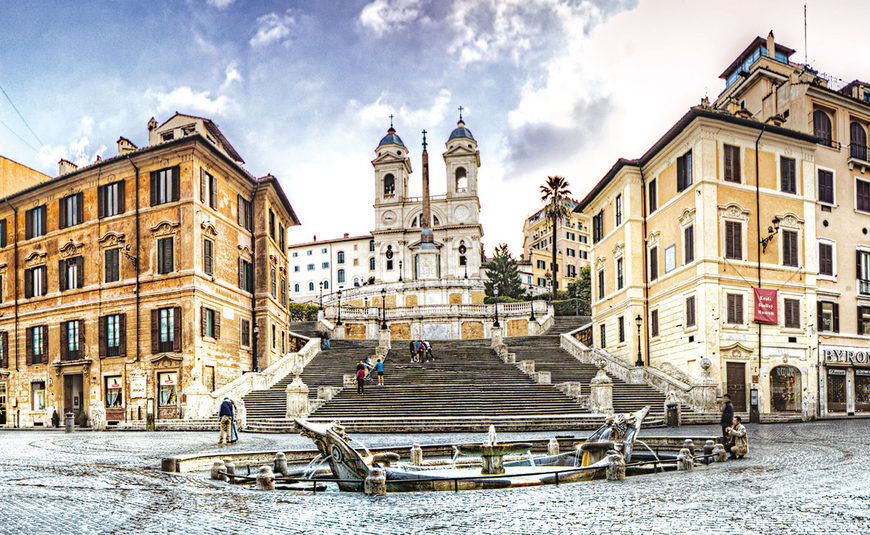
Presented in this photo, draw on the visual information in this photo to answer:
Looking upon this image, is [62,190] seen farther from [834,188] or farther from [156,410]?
[834,188]

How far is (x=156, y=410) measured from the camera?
3288 centimetres

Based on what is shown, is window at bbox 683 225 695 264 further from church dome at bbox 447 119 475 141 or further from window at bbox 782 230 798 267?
church dome at bbox 447 119 475 141

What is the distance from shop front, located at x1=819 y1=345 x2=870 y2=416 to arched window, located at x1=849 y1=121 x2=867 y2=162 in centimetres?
945

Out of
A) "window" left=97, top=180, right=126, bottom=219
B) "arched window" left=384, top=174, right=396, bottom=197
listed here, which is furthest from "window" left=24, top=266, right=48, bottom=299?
"arched window" left=384, top=174, right=396, bottom=197

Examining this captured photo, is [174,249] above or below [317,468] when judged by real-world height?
above

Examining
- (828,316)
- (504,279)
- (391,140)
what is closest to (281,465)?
(828,316)

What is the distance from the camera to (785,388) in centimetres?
3191

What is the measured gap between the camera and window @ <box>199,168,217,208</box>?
3431 centimetres

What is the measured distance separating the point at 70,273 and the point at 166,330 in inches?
321

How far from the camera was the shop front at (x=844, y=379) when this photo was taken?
108 feet

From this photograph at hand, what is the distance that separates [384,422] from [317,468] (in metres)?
11.7

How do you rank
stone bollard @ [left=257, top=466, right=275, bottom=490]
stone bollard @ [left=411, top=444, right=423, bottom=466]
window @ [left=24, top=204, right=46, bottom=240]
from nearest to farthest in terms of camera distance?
stone bollard @ [left=257, top=466, right=275, bottom=490] → stone bollard @ [left=411, top=444, right=423, bottom=466] → window @ [left=24, top=204, right=46, bottom=240]

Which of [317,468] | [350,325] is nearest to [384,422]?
[317,468]

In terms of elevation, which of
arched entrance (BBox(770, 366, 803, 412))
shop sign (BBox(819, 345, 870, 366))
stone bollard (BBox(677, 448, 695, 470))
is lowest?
arched entrance (BBox(770, 366, 803, 412))
